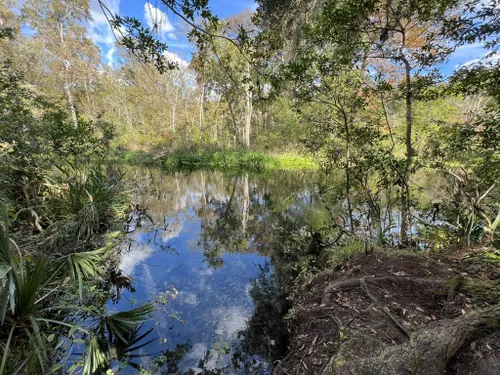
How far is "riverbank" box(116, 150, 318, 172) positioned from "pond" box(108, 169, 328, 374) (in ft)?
25.0

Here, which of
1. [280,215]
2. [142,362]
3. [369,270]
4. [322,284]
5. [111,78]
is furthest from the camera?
[111,78]

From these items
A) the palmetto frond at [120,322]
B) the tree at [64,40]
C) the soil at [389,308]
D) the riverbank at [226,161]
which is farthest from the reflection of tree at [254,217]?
the tree at [64,40]

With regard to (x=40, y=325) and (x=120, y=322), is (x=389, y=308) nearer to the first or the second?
(x=120, y=322)

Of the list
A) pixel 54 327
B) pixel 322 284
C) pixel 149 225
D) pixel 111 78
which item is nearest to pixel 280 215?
pixel 149 225

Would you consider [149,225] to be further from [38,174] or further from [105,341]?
[105,341]

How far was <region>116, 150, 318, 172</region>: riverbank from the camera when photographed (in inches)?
633

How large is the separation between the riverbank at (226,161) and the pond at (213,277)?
7624 millimetres

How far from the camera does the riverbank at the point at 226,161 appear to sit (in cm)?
1608

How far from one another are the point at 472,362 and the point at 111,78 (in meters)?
24.2

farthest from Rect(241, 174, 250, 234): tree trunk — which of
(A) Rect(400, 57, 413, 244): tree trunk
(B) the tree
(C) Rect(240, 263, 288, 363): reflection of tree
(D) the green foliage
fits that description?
(B) the tree

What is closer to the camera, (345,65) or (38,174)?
(345,65)

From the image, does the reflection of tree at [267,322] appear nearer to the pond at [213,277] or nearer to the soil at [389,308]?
the pond at [213,277]

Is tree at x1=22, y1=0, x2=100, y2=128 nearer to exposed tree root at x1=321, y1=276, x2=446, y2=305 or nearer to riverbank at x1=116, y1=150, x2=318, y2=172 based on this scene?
riverbank at x1=116, y1=150, x2=318, y2=172

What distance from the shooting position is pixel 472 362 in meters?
1.34
